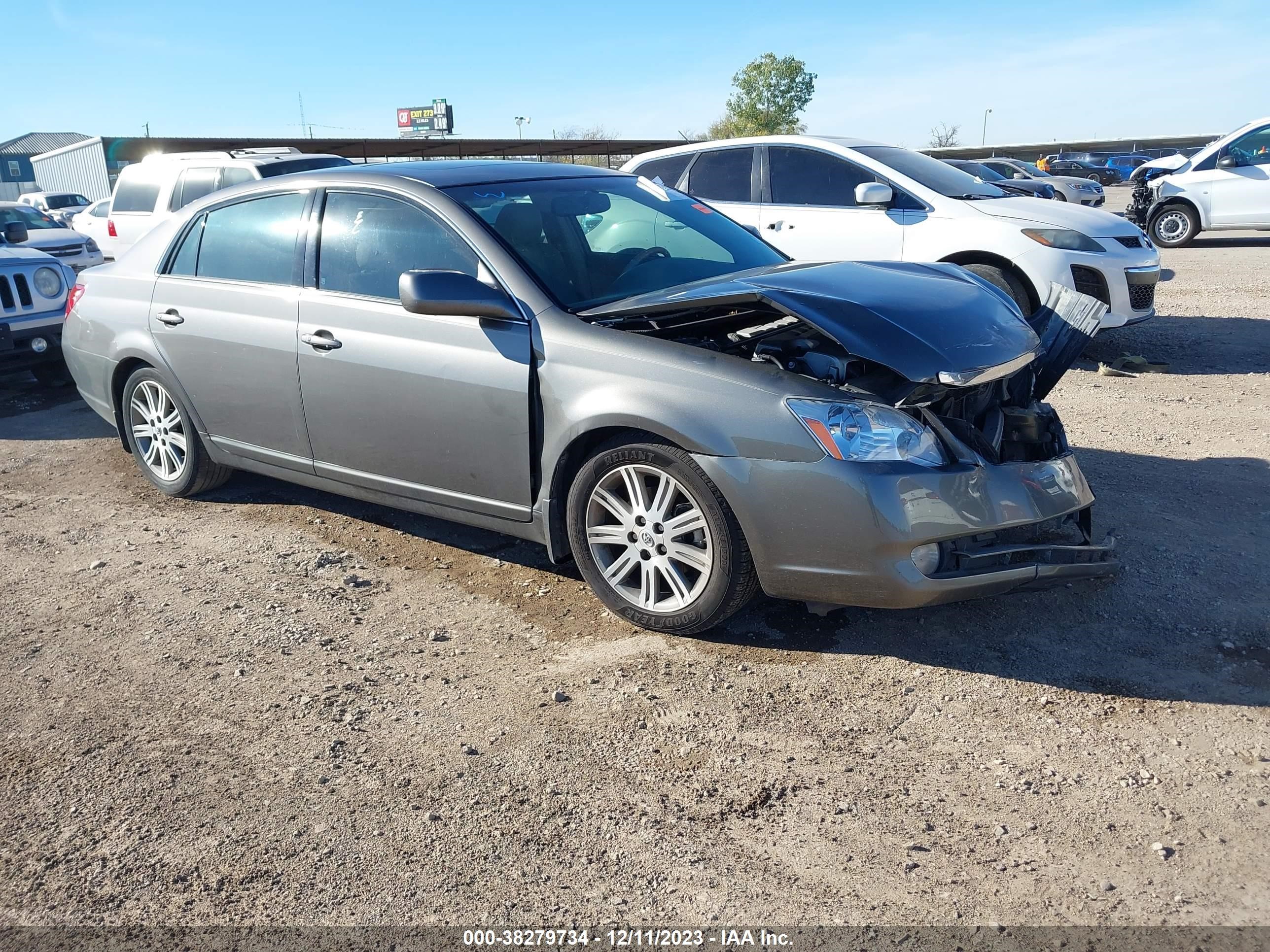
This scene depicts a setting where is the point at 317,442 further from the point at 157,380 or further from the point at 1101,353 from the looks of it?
the point at 1101,353

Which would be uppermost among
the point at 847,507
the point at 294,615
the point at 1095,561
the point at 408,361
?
the point at 408,361

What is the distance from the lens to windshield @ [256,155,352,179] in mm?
10562

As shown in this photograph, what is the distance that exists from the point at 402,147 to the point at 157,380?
36554mm

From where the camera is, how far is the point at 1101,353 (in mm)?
8672

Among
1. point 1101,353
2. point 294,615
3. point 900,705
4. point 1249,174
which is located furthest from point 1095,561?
point 1249,174

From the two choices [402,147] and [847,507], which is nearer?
[847,507]

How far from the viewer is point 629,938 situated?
2322 millimetres

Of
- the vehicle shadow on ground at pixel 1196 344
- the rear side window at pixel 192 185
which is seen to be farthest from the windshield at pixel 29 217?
the vehicle shadow on ground at pixel 1196 344

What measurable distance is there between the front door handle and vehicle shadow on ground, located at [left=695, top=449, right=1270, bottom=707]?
2.04 metres

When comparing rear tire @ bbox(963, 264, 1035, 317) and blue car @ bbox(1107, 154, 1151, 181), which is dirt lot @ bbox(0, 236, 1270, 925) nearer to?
rear tire @ bbox(963, 264, 1035, 317)

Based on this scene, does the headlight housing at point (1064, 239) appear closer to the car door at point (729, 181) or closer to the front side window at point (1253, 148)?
the car door at point (729, 181)

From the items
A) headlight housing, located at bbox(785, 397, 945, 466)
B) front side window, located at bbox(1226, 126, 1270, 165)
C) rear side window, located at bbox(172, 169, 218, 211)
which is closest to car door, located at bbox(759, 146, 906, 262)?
headlight housing, located at bbox(785, 397, 945, 466)

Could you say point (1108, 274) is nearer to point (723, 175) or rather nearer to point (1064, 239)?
point (1064, 239)

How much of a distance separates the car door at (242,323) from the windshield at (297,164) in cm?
584
